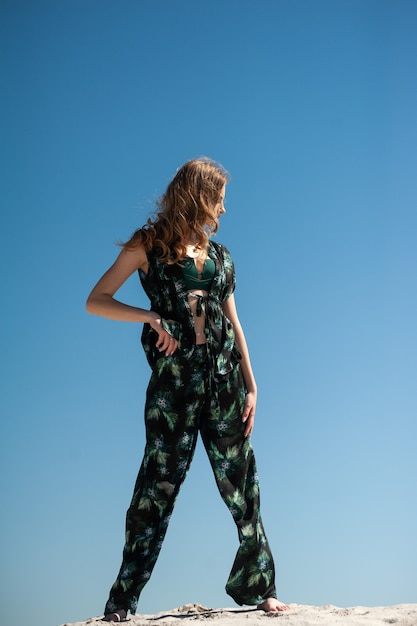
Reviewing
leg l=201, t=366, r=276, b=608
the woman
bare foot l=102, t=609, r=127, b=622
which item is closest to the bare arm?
the woman

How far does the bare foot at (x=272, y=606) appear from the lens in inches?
157

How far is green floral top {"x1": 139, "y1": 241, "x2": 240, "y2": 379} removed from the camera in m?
4.10

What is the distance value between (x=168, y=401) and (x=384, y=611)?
1502mm

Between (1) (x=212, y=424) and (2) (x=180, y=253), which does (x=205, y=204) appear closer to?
(2) (x=180, y=253)

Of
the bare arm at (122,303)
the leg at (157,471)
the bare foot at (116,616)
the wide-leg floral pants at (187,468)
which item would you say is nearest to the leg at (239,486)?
the wide-leg floral pants at (187,468)

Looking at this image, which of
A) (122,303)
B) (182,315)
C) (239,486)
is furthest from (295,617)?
(122,303)

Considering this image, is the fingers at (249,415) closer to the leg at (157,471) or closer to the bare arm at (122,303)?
the leg at (157,471)

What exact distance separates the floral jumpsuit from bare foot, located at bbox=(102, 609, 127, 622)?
1.6 inches

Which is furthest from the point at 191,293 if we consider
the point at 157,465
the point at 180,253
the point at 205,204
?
the point at 157,465

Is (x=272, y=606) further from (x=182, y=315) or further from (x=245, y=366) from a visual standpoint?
(x=182, y=315)

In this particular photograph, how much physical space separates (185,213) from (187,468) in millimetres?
1350

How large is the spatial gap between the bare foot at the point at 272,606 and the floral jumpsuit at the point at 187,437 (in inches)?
1.4

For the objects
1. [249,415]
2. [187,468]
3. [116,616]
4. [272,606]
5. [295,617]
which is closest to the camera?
[295,617]

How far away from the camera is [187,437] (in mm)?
4062
